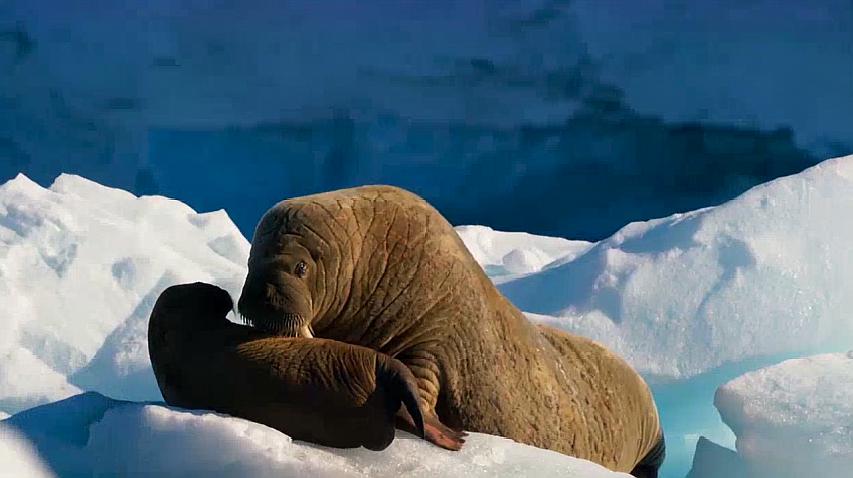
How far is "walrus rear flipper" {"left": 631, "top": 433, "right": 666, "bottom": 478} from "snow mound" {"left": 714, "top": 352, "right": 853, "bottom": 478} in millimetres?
336

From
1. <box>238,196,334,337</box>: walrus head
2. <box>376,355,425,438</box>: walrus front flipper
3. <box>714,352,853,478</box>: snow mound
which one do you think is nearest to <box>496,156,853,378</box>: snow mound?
<box>714,352,853,478</box>: snow mound

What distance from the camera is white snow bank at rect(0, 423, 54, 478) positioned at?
2.29 metres

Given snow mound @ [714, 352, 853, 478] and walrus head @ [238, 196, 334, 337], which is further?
snow mound @ [714, 352, 853, 478]

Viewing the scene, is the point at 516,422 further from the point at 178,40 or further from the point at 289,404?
the point at 178,40

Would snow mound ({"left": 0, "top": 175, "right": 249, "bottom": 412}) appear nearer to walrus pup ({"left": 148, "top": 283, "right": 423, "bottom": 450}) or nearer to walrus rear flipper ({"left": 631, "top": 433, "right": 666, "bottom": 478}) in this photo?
walrus pup ({"left": 148, "top": 283, "right": 423, "bottom": 450})

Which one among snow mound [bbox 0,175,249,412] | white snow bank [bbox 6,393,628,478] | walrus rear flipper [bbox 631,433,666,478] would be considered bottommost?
snow mound [bbox 0,175,249,412]

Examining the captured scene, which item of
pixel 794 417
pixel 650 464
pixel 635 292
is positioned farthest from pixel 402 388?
pixel 635 292

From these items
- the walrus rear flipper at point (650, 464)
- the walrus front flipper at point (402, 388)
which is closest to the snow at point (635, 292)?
the walrus rear flipper at point (650, 464)

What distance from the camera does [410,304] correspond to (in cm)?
312

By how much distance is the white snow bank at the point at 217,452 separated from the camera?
2355 millimetres

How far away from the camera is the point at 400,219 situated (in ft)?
10.4

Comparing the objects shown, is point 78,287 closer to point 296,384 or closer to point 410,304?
point 410,304

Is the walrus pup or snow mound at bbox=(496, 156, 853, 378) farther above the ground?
the walrus pup

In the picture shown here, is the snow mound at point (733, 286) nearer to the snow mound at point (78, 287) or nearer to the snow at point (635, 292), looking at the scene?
the snow at point (635, 292)
